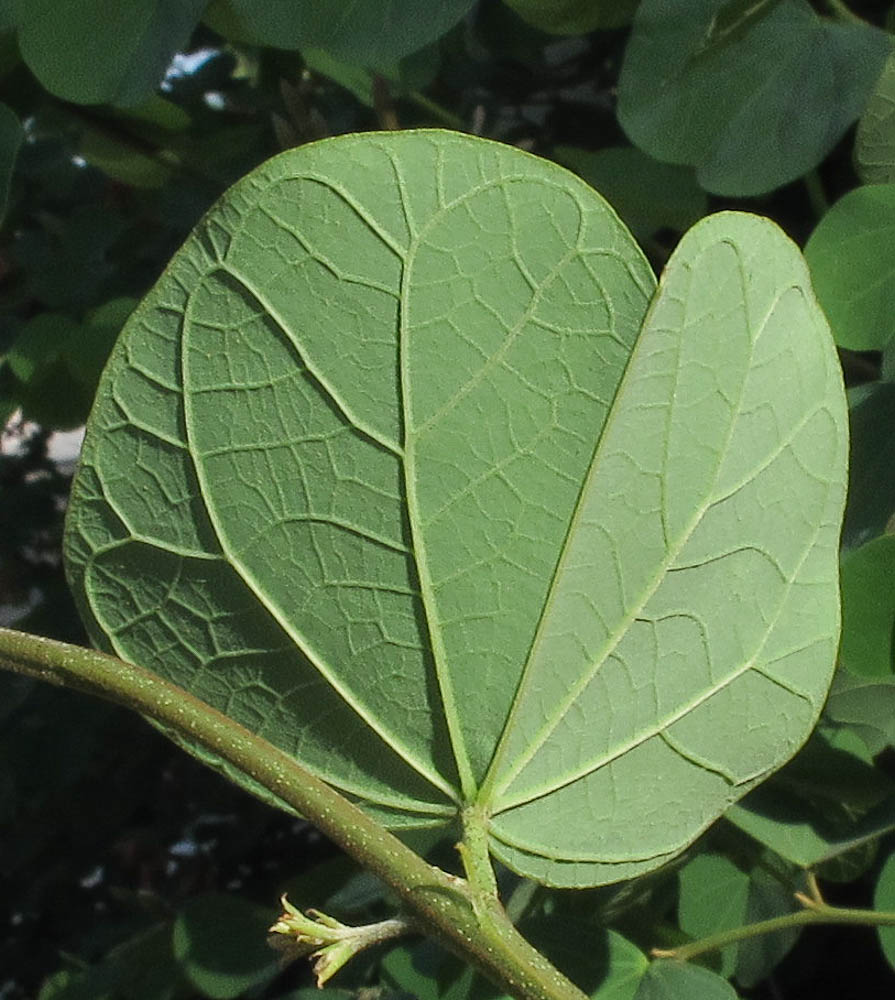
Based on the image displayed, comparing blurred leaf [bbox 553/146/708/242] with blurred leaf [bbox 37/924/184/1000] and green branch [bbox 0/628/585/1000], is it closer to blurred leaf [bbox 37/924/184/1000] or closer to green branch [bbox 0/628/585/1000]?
green branch [bbox 0/628/585/1000]

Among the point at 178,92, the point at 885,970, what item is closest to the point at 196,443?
the point at 178,92

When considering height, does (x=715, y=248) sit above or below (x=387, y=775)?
above

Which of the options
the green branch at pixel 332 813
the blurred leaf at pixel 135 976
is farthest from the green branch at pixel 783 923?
the blurred leaf at pixel 135 976

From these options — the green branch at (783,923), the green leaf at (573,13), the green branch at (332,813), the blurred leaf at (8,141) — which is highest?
the blurred leaf at (8,141)

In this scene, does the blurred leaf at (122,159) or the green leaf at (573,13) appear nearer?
the green leaf at (573,13)

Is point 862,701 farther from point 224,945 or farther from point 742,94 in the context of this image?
point 224,945

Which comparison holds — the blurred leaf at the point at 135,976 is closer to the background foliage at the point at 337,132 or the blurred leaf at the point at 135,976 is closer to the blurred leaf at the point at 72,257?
the background foliage at the point at 337,132

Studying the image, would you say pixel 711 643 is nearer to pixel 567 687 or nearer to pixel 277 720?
pixel 567 687
